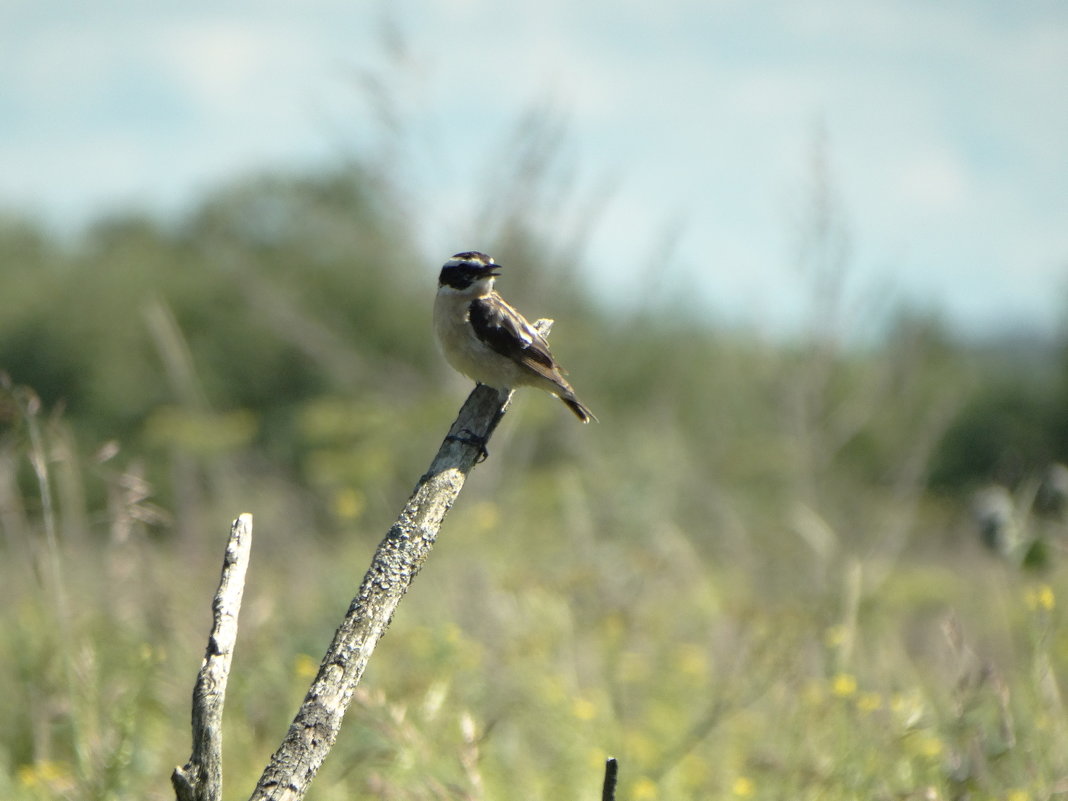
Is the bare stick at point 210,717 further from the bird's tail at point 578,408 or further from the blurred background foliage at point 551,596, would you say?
the bird's tail at point 578,408

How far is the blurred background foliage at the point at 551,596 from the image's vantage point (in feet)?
10.8

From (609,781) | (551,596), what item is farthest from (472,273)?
(609,781)

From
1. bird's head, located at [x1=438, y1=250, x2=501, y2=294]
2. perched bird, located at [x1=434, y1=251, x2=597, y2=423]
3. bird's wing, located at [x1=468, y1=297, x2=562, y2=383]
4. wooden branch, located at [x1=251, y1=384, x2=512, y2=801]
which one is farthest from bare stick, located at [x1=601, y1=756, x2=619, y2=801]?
bird's head, located at [x1=438, y1=250, x2=501, y2=294]

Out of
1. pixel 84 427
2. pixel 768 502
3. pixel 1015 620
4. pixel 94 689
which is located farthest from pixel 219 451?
pixel 84 427

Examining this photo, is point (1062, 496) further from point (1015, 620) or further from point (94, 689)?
point (1015, 620)

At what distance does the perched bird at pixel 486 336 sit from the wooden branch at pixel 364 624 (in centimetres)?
169

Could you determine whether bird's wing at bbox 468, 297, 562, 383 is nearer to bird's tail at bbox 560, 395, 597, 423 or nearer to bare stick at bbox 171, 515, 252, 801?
bird's tail at bbox 560, 395, 597, 423

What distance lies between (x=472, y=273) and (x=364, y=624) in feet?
8.53

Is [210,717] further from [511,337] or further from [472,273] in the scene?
[472,273]

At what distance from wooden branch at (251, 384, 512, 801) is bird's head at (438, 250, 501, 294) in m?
2.07

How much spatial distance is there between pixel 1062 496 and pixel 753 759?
170cm

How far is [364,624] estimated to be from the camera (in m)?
1.83

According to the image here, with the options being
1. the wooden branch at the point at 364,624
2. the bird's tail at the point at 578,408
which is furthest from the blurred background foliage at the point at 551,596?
the bird's tail at the point at 578,408

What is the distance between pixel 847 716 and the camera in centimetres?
353
